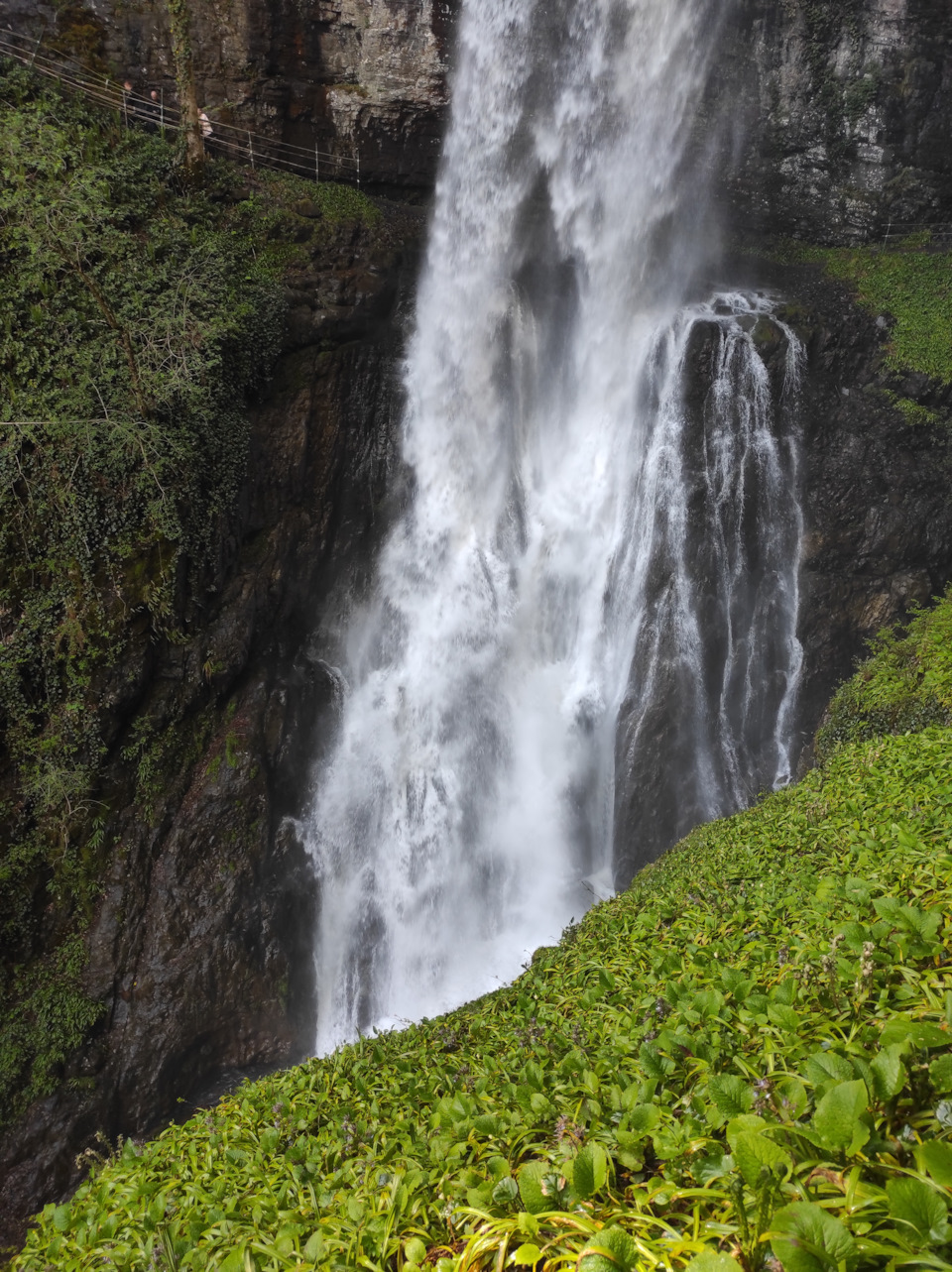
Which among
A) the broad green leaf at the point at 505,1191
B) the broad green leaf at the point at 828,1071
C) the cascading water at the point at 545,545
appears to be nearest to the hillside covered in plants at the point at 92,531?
the cascading water at the point at 545,545

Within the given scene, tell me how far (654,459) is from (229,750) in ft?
26.7

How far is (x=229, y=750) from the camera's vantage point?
1016 cm

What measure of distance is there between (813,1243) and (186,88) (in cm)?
1402

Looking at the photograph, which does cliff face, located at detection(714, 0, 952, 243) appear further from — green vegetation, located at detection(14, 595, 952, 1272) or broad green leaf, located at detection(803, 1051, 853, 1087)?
broad green leaf, located at detection(803, 1051, 853, 1087)

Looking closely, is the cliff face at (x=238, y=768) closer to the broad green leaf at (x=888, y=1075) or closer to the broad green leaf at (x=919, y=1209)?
the broad green leaf at (x=888, y=1075)

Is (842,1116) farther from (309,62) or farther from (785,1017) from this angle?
(309,62)

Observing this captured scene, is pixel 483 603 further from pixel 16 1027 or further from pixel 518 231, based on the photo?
pixel 16 1027

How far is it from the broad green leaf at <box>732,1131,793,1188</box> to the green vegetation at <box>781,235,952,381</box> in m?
14.4

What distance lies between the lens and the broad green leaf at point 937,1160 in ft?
3.18

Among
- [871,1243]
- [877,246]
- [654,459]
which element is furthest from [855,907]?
[877,246]

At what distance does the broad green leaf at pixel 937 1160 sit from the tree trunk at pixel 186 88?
541 inches

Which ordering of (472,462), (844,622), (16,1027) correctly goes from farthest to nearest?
1. (472,462)
2. (844,622)
3. (16,1027)

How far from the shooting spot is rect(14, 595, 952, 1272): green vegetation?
1.09 metres

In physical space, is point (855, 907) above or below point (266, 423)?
below
